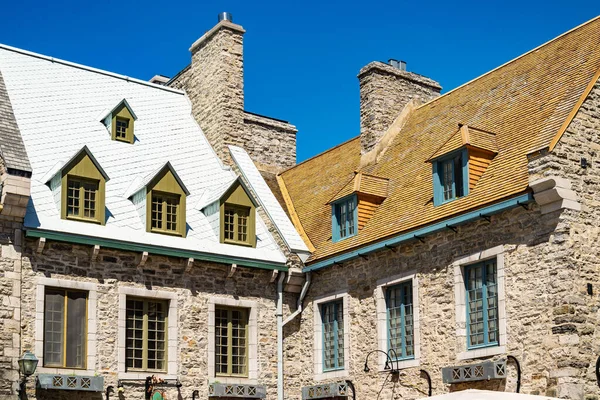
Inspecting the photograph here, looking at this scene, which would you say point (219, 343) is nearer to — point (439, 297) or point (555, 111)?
point (439, 297)

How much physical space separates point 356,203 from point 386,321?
2.82 meters

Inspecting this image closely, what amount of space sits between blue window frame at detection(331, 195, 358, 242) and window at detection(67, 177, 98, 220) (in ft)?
17.5

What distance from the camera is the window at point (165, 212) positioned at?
22.4m

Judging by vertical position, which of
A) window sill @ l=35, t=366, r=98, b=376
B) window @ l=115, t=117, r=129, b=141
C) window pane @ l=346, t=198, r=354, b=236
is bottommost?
window sill @ l=35, t=366, r=98, b=376

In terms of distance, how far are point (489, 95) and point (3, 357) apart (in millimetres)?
11650

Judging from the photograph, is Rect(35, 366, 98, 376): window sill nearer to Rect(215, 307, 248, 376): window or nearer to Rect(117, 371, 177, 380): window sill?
Rect(117, 371, 177, 380): window sill

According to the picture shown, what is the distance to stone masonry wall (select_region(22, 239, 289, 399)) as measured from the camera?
66.5 feet

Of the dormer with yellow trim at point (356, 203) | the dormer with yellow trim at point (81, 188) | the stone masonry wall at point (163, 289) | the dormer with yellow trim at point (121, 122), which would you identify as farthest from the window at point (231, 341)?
the dormer with yellow trim at point (121, 122)

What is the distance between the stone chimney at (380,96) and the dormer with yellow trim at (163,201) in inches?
207

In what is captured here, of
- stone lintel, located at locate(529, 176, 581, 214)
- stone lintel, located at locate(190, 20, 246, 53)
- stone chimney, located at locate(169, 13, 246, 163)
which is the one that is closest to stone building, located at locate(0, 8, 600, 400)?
stone lintel, located at locate(529, 176, 581, 214)

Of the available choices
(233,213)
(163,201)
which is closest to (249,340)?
(233,213)

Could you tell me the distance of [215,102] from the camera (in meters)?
27.2

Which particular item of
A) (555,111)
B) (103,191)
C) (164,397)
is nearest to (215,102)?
(103,191)

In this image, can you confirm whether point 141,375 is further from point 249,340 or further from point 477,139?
point 477,139
